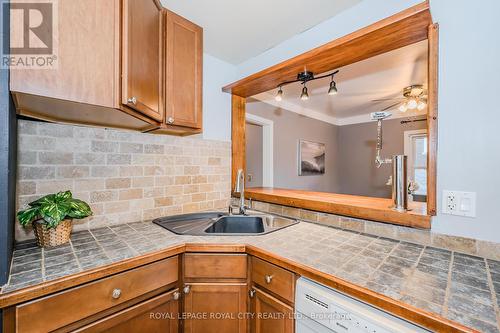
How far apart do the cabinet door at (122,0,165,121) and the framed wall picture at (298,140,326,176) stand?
2909 mm

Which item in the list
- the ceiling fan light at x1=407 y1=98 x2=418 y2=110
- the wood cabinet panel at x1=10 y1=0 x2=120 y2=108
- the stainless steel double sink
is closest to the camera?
the wood cabinet panel at x1=10 y1=0 x2=120 y2=108

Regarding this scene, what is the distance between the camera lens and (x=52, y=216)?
979 mm

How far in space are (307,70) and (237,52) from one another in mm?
679

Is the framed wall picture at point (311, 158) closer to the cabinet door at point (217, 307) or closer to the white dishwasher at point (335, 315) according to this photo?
the cabinet door at point (217, 307)

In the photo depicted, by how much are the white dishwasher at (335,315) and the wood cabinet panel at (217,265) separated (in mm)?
328

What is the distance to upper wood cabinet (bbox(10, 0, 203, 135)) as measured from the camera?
2.71 feet

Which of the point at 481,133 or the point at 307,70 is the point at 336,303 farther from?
the point at 307,70

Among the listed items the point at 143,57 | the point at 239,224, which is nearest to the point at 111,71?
the point at 143,57

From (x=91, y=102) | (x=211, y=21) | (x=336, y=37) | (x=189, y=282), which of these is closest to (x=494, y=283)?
(x=189, y=282)

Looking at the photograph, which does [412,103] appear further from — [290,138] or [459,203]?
[459,203]

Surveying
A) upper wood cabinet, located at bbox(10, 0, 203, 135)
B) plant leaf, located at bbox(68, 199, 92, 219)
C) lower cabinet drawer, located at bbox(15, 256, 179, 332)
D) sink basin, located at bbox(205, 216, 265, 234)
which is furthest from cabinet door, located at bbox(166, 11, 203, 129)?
lower cabinet drawer, located at bbox(15, 256, 179, 332)

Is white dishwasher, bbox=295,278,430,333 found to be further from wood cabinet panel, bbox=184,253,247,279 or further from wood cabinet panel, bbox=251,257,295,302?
wood cabinet panel, bbox=184,253,247,279

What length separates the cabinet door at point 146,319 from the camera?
2.90ft

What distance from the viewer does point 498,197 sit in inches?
36.5
